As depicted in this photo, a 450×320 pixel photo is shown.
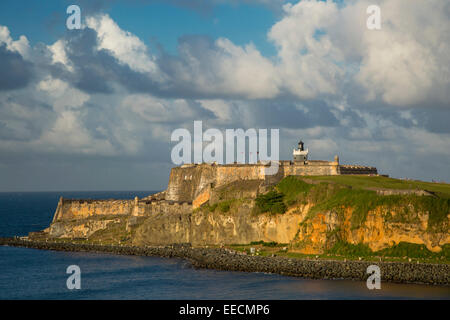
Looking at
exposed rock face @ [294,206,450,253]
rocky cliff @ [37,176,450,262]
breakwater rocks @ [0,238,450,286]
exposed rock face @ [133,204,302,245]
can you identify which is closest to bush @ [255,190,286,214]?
rocky cliff @ [37,176,450,262]

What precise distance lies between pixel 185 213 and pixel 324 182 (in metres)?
25.0

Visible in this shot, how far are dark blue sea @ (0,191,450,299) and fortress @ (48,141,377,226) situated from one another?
1757 cm

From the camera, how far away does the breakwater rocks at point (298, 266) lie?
2320 inches

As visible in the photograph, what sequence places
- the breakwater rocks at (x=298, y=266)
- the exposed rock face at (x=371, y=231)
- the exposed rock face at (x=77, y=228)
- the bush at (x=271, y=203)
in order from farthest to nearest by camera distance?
Answer: the exposed rock face at (x=77, y=228), the bush at (x=271, y=203), the exposed rock face at (x=371, y=231), the breakwater rocks at (x=298, y=266)

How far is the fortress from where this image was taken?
9175 cm

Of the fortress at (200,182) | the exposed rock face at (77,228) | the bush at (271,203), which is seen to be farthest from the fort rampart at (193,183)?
the bush at (271,203)

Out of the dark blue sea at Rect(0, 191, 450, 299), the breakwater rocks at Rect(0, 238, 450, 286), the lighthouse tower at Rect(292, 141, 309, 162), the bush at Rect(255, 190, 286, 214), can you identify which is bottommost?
the dark blue sea at Rect(0, 191, 450, 299)

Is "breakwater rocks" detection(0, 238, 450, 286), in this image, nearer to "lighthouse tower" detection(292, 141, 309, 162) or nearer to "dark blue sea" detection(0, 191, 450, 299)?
"dark blue sea" detection(0, 191, 450, 299)

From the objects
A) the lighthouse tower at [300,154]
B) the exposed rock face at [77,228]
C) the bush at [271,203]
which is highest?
the lighthouse tower at [300,154]

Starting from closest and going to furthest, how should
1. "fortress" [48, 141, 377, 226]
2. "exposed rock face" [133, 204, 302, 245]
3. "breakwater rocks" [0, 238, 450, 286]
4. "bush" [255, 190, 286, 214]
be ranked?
"breakwater rocks" [0, 238, 450, 286]
"exposed rock face" [133, 204, 302, 245]
"bush" [255, 190, 286, 214]
"fortress" [48, 141, 377, 226]

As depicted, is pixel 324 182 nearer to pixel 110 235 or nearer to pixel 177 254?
pixel 177 254

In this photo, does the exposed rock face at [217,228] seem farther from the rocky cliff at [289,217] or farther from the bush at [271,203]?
the bush at [271,203]

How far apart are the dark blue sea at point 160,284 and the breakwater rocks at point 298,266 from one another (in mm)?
1566

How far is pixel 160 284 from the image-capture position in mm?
63125
